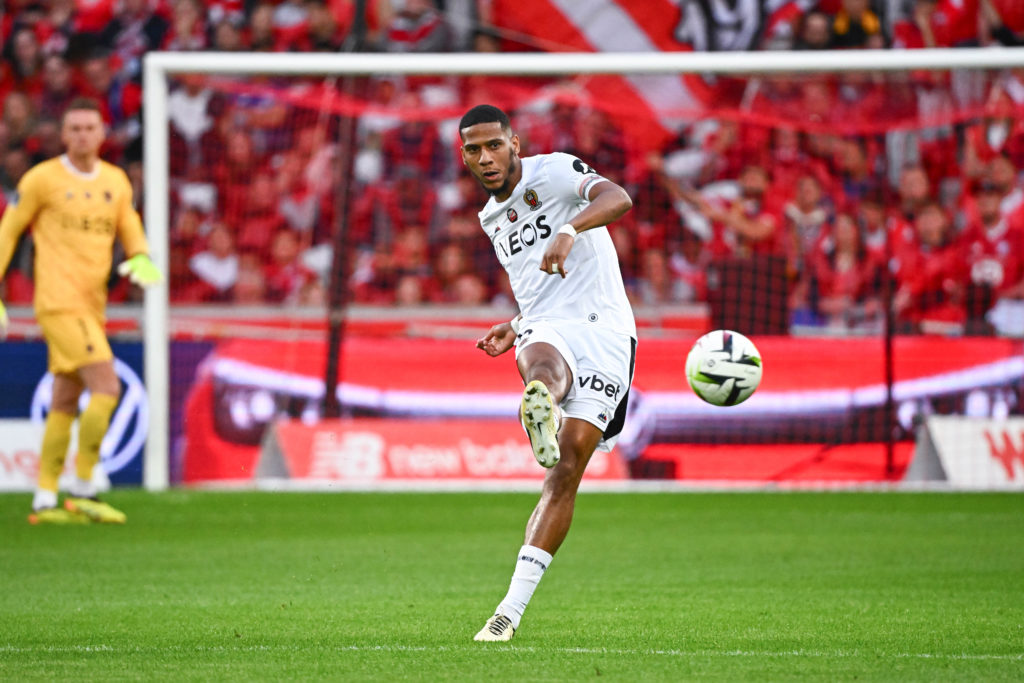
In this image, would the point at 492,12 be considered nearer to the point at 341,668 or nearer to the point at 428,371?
the point at 428,371

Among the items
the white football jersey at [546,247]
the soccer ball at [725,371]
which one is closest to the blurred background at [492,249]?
the soccer ball at [725,371]

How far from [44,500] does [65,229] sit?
192 cm

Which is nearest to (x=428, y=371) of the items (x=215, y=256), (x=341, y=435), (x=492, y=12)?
(x=341, y=435)

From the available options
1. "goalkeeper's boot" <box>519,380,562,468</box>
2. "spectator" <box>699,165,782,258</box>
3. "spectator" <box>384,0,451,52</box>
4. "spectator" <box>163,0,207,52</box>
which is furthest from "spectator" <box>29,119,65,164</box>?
"goalkeeper's boot" <box>519,380,562,468</box>

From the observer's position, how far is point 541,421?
5.78 m

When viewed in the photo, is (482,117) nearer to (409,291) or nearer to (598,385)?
(598,385)

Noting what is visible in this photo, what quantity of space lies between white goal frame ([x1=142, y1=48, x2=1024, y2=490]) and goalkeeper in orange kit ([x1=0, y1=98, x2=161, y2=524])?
6.84 ft

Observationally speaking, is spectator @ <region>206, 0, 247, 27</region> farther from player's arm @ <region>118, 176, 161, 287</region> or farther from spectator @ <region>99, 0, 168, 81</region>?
player's arm @ <region>118, 176, 161, 287</region>

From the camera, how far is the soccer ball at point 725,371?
283 inches

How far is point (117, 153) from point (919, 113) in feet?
27.7

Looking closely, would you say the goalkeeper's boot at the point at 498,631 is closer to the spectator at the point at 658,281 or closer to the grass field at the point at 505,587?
the grass field at the point at 505,587

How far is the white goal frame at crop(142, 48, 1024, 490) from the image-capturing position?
13484 millimetres

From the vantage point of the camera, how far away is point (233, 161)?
1656cm

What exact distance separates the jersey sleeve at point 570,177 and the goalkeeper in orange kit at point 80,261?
5.34m
